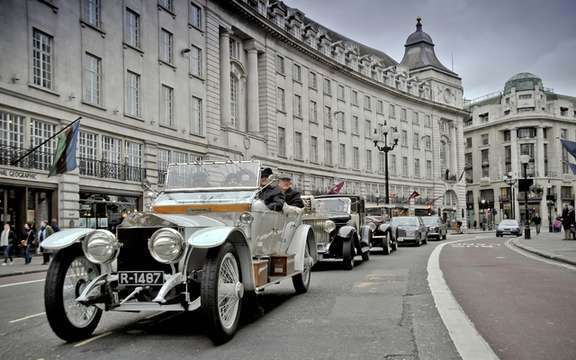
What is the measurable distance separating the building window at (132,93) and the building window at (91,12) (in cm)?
323

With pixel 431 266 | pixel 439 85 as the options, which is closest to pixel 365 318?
pixel 431 266

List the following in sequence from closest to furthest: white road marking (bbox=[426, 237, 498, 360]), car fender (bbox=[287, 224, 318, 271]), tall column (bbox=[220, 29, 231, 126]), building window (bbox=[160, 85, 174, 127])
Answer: white road marking (bbox=[426, 237, 498, 360]) → car fender (bbox=[287, 224, 318, 271]) → building window (bbox=[160, 85, 174, 127]) → tall column (bbox=[220, 29, 231, 126])

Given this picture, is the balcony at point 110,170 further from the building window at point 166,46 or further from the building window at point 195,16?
the building window at point 195,16

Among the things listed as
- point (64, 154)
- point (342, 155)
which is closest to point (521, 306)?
point (64, 154)

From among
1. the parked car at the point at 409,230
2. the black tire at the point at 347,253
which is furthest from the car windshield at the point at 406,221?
the black tire at the point at 347,253

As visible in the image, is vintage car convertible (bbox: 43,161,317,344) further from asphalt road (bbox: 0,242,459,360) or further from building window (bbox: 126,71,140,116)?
building window (bbox: 126,71,140,116)

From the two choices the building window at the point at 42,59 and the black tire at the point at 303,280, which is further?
the building window at the point at 42,59

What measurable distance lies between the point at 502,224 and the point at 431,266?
32.6m

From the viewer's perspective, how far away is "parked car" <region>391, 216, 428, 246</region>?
87.9ft

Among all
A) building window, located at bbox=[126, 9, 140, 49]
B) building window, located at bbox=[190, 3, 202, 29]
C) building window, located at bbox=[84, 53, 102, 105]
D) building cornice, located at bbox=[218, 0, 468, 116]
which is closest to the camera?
building window, located at bbox=[84, 53, 102, 105]

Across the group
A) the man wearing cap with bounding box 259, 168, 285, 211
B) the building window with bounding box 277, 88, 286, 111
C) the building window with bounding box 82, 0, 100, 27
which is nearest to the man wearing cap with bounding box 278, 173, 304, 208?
the man wearing cap with bounding box 259, 168, 285, 211

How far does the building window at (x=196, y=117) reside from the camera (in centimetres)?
3578

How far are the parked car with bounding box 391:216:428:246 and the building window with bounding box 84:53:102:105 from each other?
51.6ft

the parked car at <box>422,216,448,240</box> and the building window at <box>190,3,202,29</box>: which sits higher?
the building window at <box>190,3,202,29</box>
